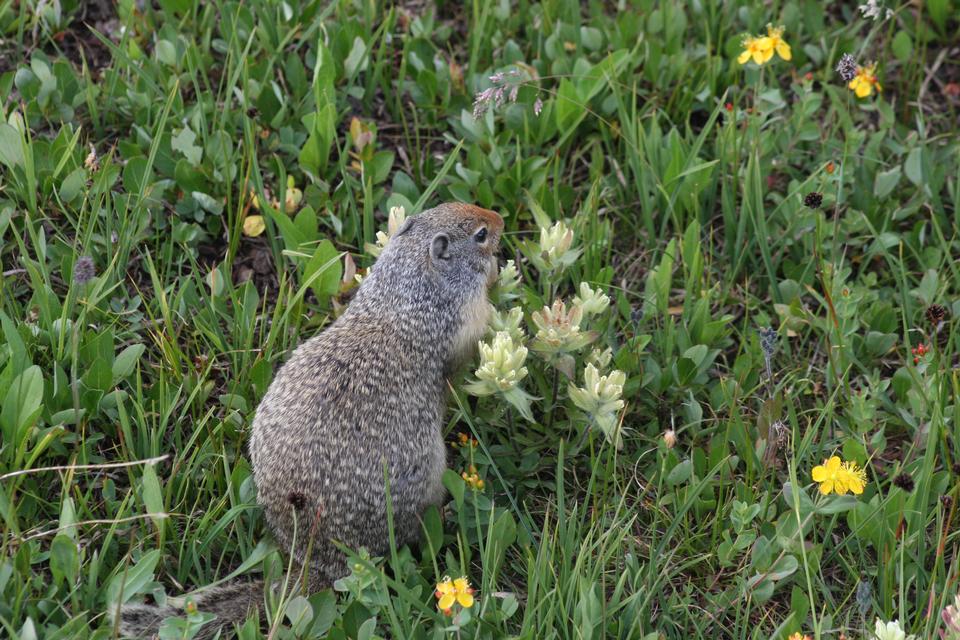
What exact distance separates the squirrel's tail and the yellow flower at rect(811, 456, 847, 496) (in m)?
2.04

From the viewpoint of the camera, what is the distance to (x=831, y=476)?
13.5ft

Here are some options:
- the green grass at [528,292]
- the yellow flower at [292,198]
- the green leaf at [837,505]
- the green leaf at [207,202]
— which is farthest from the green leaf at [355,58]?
the green leaf at [837,505]

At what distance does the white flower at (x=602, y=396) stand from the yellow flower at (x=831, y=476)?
0.74 metres

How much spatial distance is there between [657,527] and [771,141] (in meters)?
2.22

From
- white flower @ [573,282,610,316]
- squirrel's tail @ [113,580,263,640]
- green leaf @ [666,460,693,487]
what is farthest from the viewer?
white flower @ [573,282,610,316]

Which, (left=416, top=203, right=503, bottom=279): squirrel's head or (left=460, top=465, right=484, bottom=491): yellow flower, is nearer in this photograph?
(left=460, top=465, right=484, bottom=491): yellow flower

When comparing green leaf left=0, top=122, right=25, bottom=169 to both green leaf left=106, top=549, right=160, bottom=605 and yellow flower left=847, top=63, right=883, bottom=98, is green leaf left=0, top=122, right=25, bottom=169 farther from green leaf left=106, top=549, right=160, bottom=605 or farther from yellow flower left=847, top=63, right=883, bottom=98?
yellow flower left=847, top=63, right=883, bottom=98

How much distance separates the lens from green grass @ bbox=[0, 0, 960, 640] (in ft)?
13.5

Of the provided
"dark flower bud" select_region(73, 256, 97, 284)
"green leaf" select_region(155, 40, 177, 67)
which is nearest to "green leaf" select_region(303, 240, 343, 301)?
"dark flower bud" select_region(73, 256, 97, 284)

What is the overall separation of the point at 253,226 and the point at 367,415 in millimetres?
1582

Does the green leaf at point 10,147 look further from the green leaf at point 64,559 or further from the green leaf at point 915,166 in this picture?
the green leaf at point 915,166

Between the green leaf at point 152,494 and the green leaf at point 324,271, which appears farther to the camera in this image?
the green leaf at point 324,271

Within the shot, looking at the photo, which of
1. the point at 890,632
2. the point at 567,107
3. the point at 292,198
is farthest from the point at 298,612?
the point at 567,107

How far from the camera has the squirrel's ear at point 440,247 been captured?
470cm
